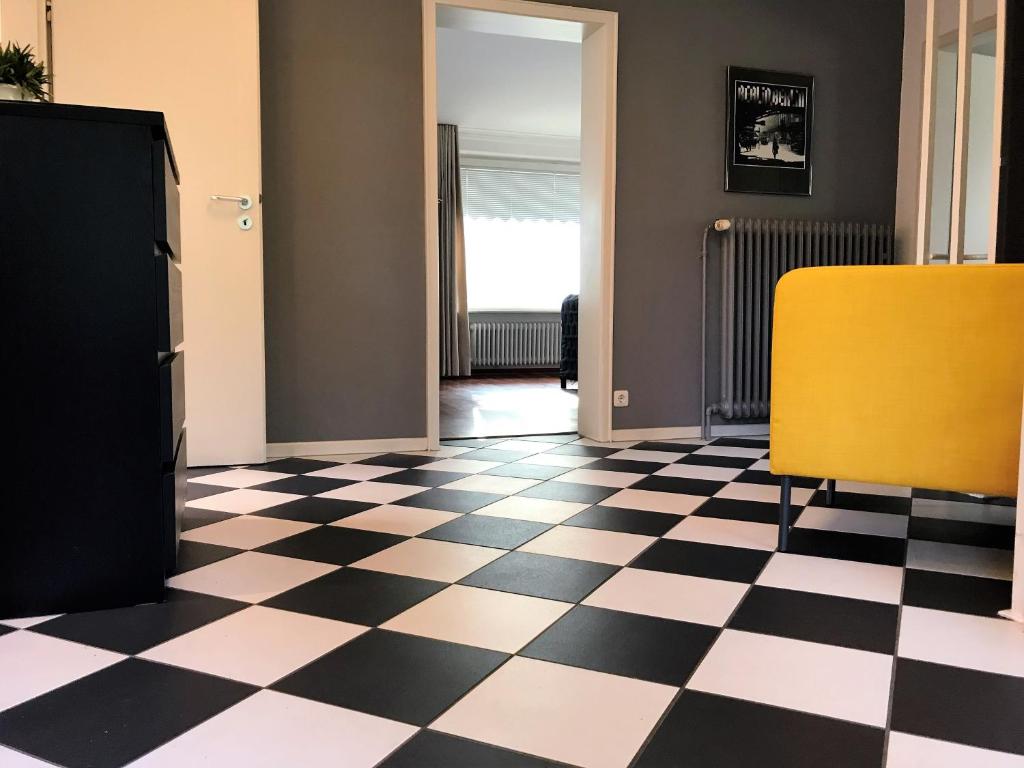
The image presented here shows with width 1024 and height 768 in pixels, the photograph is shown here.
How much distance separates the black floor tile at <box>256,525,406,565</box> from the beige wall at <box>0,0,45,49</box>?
1963mm

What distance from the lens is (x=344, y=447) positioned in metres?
3.53

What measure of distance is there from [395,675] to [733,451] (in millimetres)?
2572

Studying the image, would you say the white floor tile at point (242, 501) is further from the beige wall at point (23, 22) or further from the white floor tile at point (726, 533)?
the beige wall at point (23, 22)

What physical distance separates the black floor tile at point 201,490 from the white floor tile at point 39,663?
117 cm

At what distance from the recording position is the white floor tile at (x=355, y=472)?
302cm

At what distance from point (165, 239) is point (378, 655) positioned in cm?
92

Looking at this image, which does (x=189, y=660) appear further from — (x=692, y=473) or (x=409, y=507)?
(x=692, y=473)

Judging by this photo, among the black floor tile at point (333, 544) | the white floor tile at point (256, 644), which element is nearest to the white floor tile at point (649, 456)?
the black floor tile at point (333, 544)

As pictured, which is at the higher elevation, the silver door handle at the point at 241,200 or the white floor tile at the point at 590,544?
the silver door handle at the point at 241,200

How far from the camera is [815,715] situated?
121cm

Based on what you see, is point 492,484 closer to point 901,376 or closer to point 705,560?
point 705,560

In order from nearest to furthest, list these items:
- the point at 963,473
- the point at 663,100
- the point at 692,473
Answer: the point at 963,473
the point at 692,473
the point at 663,100

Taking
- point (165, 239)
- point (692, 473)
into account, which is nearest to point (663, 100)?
point (692, 473)

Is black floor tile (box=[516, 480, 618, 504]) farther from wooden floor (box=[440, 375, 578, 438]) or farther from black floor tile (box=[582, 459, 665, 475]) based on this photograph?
wooden floor (box=[440, 375, 578, 438])
